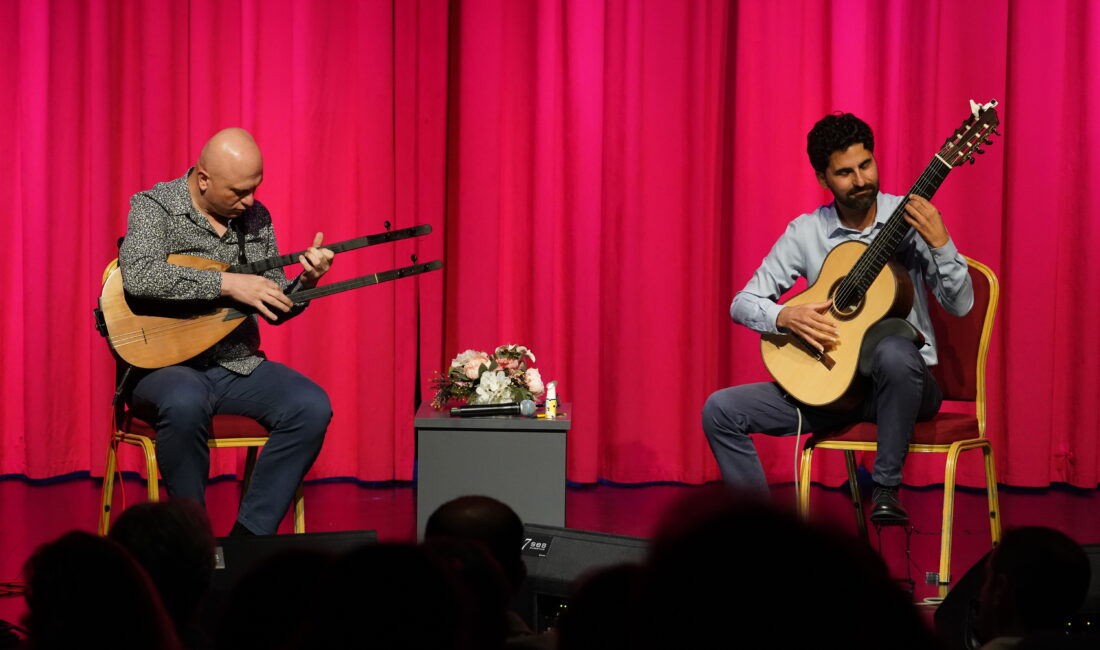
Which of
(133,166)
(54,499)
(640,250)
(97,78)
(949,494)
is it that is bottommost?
(54,499)

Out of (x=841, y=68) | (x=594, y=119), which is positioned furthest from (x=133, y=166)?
(x=841, y=68)

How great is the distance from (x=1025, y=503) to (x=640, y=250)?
5.63 ft

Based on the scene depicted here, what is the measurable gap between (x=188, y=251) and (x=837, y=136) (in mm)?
1839

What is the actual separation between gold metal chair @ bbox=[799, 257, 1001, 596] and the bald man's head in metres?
1.68

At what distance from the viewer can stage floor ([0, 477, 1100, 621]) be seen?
346cm

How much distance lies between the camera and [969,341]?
323 centimetres

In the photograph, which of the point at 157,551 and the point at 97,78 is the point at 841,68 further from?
the point at 157,551

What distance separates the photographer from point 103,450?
447cm

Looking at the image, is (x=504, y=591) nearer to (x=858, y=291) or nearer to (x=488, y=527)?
(x=488, y=527)

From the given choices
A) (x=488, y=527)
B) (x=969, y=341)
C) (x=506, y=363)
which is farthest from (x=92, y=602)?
(x=969, y=341)

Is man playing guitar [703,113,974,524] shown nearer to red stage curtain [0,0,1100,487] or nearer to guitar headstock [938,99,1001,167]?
guitar headstock [938,99,1001,167]

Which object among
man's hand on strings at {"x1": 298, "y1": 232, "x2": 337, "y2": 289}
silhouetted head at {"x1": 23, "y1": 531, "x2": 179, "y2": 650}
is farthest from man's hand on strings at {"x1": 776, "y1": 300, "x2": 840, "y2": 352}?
silhouetted head at {"x1": 23, "y1": 531, "x2": 179, "y2": 650}

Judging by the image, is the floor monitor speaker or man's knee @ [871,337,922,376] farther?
man's knee @ [871,337,922,376]

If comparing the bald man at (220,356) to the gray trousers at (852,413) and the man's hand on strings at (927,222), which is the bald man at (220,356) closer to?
the gray trousers at (852,413)
